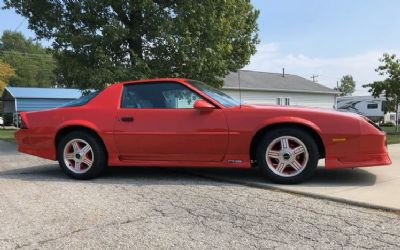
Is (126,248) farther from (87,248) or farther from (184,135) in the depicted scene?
(184,135)

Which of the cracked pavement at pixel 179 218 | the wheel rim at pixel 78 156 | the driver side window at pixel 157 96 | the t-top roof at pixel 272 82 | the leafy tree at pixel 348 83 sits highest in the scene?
the leafy tree at pixel 348 83

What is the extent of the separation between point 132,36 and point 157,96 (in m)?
6.69

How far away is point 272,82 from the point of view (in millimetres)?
37531

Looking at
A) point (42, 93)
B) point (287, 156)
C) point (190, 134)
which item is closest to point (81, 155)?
point (190, 134)

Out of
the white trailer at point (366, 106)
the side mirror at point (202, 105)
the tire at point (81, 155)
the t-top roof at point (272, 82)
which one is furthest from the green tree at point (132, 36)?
the white trailer at point (366, 106)

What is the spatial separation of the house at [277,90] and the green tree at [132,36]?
18.6m

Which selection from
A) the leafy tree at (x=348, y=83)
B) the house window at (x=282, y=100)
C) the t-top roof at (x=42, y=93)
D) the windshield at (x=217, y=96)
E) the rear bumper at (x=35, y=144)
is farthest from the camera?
the leafy tree at (x=348, y=83)

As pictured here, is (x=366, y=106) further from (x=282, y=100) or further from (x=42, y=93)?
(x=42, y=93)

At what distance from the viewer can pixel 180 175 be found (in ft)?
22.5

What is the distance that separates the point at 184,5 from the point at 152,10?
0.90 meters

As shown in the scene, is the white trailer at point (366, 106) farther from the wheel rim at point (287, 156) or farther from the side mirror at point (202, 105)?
the side mirror at point (202, 105)

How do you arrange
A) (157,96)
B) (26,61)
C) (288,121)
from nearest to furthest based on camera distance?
(288,121) < (157,96) < (26,61)

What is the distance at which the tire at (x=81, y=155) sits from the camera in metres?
6.56

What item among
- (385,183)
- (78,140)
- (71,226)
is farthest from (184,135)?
(385,183)
